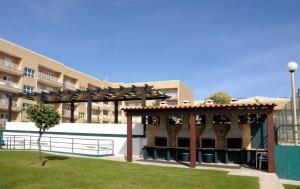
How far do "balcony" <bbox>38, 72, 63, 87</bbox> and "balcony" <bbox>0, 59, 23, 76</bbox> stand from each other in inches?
195

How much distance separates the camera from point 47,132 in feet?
88.9

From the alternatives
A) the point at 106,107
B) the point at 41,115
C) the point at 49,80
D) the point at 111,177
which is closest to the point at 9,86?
the point at 49,80

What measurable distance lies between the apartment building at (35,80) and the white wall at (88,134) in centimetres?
1951

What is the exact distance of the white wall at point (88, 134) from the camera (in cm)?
2294

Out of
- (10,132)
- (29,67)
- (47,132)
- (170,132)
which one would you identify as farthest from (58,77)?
(170,132)

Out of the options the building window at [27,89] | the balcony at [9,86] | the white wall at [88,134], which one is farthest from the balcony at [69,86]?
the white wall at [88,134]

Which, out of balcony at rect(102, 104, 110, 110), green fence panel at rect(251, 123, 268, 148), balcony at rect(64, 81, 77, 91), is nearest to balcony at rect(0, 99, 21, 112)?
balcony at rect(64, 81, 77, 91)

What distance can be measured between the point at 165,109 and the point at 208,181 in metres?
6.51

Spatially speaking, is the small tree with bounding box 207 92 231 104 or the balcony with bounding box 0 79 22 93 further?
the small tree with bounding box 207 92 231 104

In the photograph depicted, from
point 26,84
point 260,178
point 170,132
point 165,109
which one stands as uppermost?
point 26,84

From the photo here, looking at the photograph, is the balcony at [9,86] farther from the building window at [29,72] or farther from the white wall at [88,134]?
the white wall at [88,134]

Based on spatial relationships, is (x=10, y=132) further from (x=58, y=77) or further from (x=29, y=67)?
(x=58, y=77)

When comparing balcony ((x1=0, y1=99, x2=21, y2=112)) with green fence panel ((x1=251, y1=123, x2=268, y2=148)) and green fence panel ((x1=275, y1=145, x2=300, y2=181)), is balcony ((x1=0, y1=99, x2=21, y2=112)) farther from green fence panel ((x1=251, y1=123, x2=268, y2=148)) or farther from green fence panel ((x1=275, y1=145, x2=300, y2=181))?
green fence panel ((x1=275, y1=145, x2=300, y2=181))

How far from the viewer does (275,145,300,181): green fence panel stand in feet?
49.1
